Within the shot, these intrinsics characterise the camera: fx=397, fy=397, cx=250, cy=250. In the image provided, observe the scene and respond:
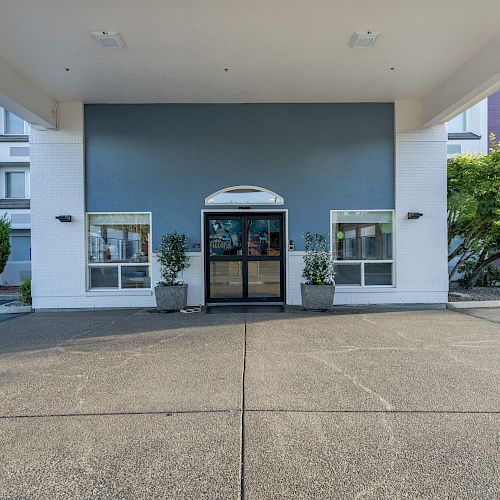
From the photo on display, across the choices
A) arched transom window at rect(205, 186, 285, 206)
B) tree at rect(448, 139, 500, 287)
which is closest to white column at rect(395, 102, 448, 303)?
tree at rect(448, 139, 500, 287)

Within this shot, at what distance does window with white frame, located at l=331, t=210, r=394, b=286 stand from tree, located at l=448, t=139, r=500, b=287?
6.21ft

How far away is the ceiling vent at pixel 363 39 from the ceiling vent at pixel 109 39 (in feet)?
12.5

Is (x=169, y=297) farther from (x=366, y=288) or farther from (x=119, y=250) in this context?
(x=366, y=288)

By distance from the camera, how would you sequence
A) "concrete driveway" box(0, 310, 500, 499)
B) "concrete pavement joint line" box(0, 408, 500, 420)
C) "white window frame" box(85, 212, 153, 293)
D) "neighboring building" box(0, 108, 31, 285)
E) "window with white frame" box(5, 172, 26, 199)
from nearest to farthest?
"concrete driveway" box(0, 310, 500, 499) → "concrete pavement joint line" box(0, 408, 500, 420) → "white window frame" box(85, 212, 153, 293) → "neighboring building" box(0, 108, 31, 285) → "window with white frame" box(5, 172, 26, 199)

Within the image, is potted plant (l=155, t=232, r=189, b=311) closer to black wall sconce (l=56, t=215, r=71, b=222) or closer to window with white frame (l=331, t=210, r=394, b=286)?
black wall sconce (l=56, t=215, r=71, b=222)

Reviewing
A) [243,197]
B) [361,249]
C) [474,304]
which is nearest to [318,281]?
[361,249]

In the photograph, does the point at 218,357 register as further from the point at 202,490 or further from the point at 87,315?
the point at 87,315

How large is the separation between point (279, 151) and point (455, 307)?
543 centimetres

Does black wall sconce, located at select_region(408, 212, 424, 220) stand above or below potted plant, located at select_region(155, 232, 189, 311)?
above

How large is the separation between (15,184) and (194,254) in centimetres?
1142

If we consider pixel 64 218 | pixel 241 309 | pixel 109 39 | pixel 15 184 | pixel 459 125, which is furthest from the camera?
pixel 15 184

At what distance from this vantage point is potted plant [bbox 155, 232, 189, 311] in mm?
8797

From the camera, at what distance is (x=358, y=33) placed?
6.34 meters

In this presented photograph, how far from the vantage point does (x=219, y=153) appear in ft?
30.8
